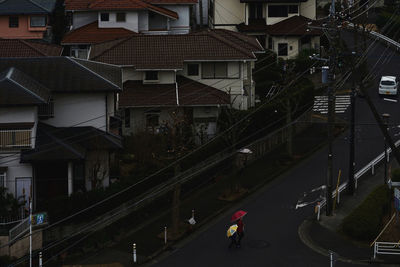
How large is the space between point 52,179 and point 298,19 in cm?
3112

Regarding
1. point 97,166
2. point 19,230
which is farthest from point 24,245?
point 97,166

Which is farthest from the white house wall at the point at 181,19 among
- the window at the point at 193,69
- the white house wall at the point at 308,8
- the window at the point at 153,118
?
the window at the point at 153,118

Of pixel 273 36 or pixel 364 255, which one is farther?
pixel 273 36

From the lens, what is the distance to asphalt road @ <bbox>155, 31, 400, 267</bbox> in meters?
21.3

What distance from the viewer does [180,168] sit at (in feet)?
91.1

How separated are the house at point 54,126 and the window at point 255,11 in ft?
82.6

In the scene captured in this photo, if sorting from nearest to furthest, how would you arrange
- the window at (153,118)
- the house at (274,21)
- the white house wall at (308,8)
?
1. the window at (153,118)
2. the house at (274,21)
3. the white house wall at (308,8)

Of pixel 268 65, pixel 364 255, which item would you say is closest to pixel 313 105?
pixel 268 65

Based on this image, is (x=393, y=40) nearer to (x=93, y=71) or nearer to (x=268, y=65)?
(x=268, y=65)

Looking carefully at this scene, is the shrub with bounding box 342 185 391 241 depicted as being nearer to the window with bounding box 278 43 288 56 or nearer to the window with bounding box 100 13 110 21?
the window with bounding box 278 43 288 56

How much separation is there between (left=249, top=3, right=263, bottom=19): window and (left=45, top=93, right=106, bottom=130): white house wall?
27437mm

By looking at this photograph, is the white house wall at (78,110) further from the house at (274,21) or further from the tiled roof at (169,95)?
the house at (274,21)

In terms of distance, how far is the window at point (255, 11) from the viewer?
52.3 m

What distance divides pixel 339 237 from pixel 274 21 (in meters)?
31.4
